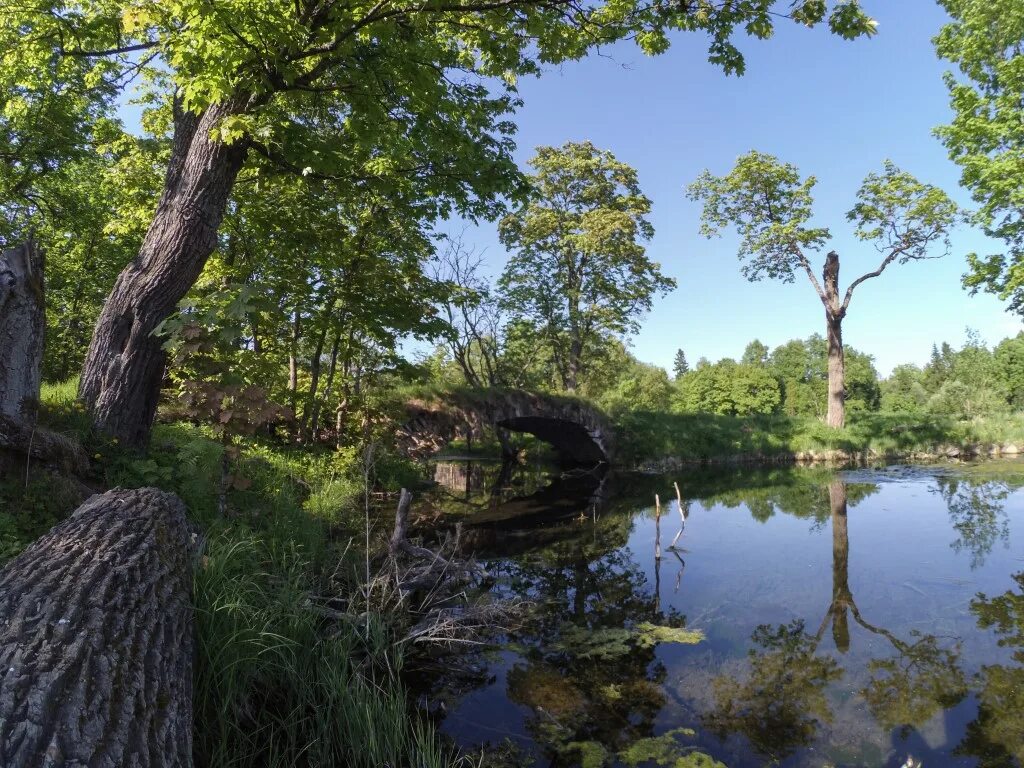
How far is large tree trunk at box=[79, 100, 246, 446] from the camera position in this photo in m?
6.07

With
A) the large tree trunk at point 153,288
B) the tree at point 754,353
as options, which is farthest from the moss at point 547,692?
the tree at point 754,353

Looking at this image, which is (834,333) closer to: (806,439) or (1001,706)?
(806,439)

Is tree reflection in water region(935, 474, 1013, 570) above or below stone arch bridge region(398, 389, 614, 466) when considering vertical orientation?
below

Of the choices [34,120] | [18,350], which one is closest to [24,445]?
[18,350]

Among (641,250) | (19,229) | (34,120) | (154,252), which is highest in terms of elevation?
(641,250)

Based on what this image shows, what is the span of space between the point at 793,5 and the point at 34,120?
14.3m

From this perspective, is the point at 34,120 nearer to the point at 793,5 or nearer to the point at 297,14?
the point at 297,14

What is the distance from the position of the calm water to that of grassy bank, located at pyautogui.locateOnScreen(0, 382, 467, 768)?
85 cm

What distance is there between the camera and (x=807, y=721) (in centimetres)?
418

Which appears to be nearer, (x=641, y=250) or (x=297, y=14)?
(x=297, y=14)

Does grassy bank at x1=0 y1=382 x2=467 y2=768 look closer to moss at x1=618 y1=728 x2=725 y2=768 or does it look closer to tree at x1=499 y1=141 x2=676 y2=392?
moss at x1=618 y1=728 x2=725 y2=768

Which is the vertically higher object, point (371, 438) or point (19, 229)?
point (19, 229)

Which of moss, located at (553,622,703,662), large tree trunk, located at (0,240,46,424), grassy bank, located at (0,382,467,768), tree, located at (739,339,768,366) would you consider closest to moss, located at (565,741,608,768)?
grassy bank, located at (0,382,467,768)

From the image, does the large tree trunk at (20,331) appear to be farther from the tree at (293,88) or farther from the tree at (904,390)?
the tree at (904,390)
